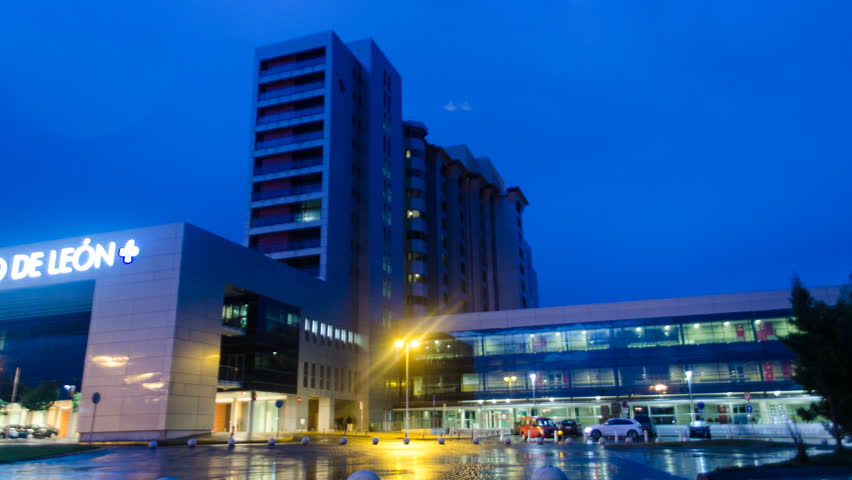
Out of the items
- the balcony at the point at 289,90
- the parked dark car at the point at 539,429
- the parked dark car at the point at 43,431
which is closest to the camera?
the parked dark car at the point at 539,429

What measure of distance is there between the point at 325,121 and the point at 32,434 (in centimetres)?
4464

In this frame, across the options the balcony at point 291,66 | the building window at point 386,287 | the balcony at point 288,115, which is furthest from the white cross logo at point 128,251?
the balcony at point 291,66

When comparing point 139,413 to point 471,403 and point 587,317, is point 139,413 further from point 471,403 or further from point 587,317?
point 587,317

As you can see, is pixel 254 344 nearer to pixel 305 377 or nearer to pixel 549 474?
pixel 305 377

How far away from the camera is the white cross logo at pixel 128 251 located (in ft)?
172

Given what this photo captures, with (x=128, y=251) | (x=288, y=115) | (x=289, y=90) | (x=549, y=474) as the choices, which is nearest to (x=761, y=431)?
(x=549, y=474)

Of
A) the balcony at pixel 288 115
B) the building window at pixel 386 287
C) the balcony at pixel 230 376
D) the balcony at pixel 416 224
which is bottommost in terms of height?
the balcony at pixel 230 376

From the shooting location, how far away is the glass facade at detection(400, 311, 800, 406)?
230 ft

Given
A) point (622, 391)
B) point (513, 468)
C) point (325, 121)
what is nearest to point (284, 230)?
point (325, 121)

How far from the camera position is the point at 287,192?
79.8 meters

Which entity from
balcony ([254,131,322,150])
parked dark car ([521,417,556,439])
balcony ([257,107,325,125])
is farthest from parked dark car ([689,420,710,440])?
balcony ([257,107,325,125])

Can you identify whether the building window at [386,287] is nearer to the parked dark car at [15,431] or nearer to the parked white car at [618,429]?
the parked white car at [618,429]

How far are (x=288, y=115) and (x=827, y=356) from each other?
71238 millimetres

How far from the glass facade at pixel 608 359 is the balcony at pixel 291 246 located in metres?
19.7
